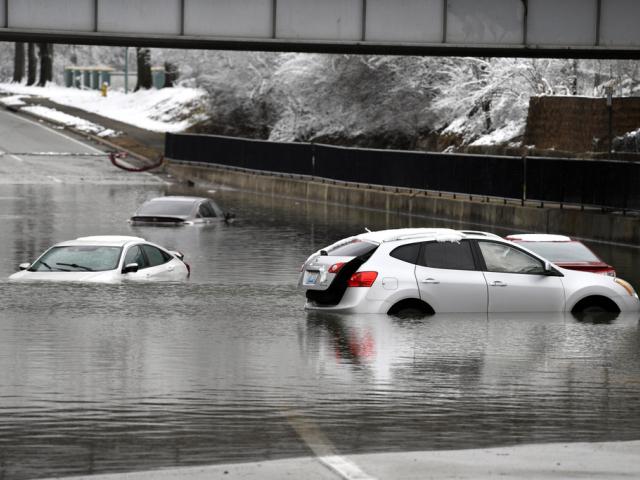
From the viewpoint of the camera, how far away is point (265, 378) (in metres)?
14.0

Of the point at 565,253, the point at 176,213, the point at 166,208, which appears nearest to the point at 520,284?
the point at 565,253

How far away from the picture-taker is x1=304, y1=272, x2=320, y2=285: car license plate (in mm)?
19031

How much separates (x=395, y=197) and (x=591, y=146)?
7.01 m

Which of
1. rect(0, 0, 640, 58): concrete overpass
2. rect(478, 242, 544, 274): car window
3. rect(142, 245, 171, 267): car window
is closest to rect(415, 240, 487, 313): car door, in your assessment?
rect(478, 242, 544, 274): car window

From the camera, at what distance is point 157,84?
128 metres

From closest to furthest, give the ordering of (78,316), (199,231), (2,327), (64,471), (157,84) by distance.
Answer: (64,471), (2,327), (78,316), (199,231), (157,84)

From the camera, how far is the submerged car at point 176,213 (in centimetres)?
4069

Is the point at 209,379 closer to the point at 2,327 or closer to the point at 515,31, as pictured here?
the point at 2,327

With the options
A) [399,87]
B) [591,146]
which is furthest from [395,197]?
[399,87]

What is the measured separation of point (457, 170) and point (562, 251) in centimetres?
2436

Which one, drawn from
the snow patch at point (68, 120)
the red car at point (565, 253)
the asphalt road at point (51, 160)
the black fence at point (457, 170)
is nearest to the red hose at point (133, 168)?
the asphalt road at point (51, 160)

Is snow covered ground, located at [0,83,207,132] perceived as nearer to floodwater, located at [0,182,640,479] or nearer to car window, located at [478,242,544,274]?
floodwater, located at [0,182,640,479]

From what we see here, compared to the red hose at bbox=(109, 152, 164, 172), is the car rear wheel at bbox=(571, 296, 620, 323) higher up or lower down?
higher up

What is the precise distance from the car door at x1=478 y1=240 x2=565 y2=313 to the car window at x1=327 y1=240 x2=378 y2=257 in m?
1.41
